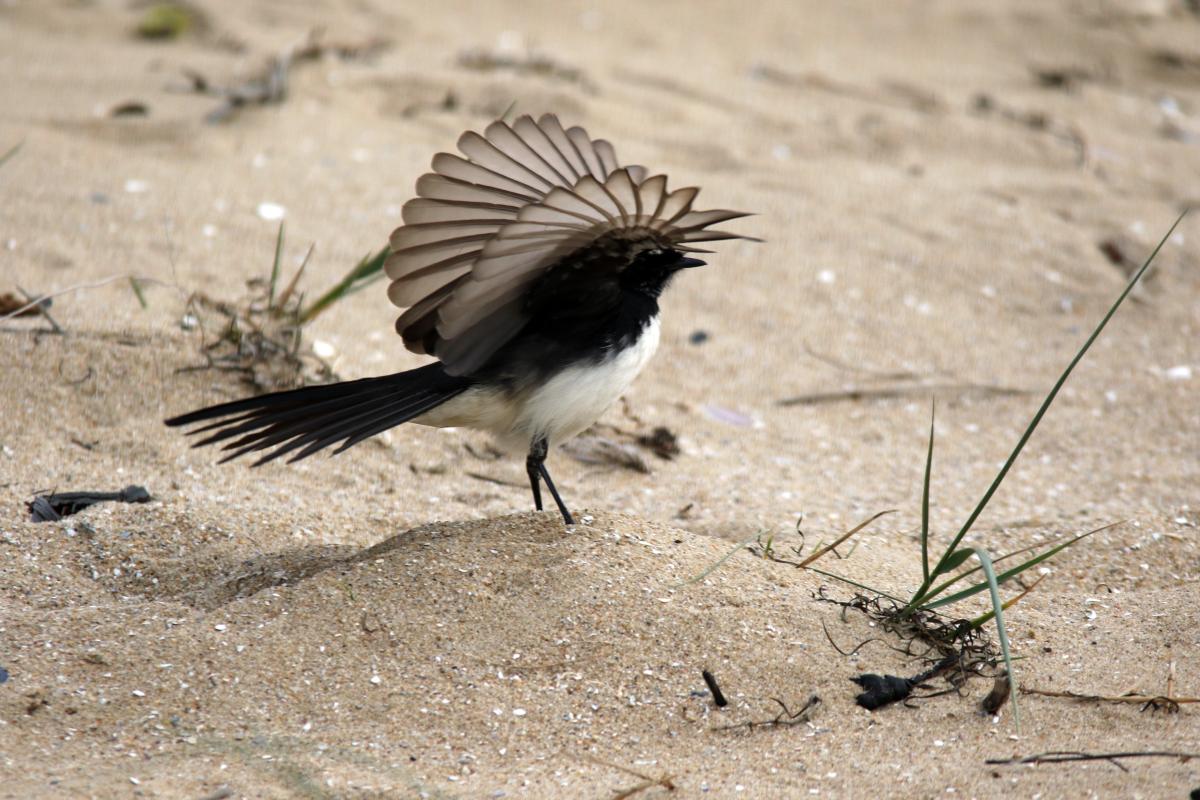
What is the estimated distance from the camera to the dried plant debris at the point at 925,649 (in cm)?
297

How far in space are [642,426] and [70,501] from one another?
2.13 meters

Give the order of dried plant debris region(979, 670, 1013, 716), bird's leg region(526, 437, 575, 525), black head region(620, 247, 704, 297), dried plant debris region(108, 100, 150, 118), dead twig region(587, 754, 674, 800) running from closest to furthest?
dead twig region(587, 754, 674, 800) → dried plant debris region(979, 670, 1013, 716) → black head region(620, 247, 704, 297) → bird's leg region(526, 437, 575, 525) → dried plant debris region(108, 100, 150, 118)

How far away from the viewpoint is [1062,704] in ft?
9.73

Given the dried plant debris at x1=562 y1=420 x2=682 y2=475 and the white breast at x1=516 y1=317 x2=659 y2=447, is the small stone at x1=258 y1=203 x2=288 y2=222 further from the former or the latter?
the white breast at x1=516 y1=317 x2=659 y2=447

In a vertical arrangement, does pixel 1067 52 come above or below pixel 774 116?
above

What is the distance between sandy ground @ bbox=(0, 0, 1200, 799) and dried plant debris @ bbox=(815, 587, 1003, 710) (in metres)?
0.06

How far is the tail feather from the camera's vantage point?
3141mm

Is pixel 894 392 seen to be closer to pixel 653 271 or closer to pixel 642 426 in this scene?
pixel 642 426

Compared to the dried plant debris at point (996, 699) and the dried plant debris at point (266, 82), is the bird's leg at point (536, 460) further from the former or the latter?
the dried plant debris at point (266, 82)

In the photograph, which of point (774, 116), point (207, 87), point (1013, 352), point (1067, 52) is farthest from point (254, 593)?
point (1067, 52)

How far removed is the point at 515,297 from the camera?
338 cm

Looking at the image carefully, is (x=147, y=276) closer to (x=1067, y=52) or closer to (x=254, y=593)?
(x=254, y=593)

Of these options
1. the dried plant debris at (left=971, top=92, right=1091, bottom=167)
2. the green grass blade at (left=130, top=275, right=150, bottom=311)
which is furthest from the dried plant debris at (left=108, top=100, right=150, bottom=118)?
the dried plant debris at (left=971, top=92, right=1091, bottom=167)

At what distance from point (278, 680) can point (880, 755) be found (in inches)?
55.7
